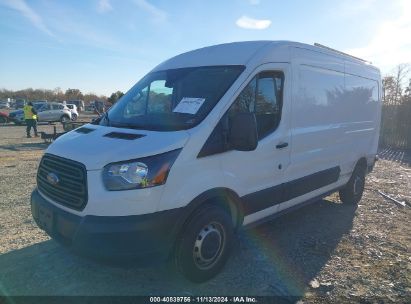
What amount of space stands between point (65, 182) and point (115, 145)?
0.63 m

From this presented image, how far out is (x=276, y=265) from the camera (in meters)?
4.07

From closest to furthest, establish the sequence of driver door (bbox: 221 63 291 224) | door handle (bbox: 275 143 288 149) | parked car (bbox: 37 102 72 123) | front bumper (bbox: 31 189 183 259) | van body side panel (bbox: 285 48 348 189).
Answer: front bumper (bbox: 31 189 183 259) < driver door (bbox: 221 63 291 224) < door handle (bbox: 275 143 288 149) < van body side panel (bbox: 285 48 348 189) < parked car (bbox: 37 102 72 123)

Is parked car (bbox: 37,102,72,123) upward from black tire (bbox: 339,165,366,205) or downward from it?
upward

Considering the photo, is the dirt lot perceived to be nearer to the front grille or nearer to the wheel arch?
the wheel arch

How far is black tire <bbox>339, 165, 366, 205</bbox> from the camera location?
6.46 meters

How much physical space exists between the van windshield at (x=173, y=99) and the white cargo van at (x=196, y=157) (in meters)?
0.02

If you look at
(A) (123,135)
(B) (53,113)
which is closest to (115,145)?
(A) (123,135)

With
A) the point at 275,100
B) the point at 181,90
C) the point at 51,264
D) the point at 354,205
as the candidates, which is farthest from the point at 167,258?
the point at 354,205

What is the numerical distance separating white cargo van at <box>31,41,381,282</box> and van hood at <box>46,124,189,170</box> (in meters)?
0.01

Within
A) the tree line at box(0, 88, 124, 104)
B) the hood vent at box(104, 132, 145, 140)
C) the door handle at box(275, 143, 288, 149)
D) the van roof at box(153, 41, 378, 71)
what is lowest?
the door handle at box(275, 143, 288, 149)

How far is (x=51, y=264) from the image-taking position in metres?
3.94

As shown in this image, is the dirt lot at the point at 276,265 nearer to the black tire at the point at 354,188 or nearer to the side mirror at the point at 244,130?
the black tire at the point at 354,188

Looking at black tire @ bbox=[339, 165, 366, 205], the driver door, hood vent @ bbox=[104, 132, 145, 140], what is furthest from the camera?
black tire @ bbox=[339, 165, 366, 205]

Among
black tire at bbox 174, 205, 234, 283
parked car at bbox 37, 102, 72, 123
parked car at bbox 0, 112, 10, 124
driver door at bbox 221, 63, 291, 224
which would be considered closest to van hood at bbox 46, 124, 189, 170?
driver door at bbox 221, 63, 291, 224
